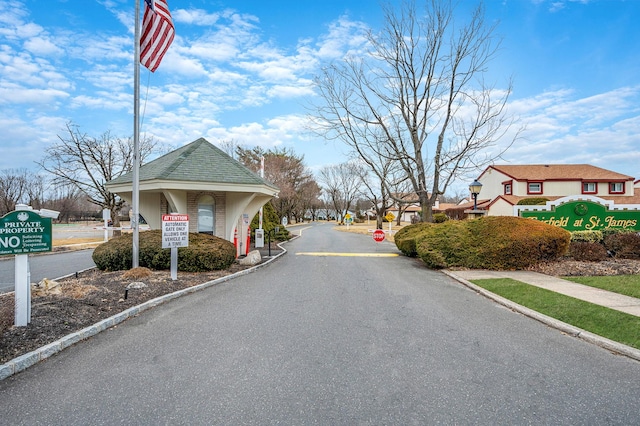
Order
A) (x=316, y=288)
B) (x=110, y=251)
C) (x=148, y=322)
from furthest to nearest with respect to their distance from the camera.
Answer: (x=110, y=251)
(x=316, y=288)
(x=148, y=322)

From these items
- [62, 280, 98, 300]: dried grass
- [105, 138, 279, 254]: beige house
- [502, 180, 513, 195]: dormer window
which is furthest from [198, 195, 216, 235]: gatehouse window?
[502, 180, 513, 195]: dormer window

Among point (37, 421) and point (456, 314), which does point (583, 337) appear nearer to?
point (456, 314)

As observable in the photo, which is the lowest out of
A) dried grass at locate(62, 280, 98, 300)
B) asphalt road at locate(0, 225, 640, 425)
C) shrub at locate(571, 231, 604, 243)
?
asphalt road at locate(0, 225, 640, 425)

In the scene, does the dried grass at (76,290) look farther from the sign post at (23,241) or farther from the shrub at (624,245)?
the shrub at (624,245)

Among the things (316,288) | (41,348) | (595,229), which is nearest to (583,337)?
(316,288)

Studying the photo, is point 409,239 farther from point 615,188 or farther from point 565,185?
point 615,188

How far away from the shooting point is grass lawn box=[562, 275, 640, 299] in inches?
313

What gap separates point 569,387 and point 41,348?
243 inches

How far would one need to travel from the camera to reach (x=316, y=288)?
9.11 metres

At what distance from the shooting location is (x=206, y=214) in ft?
46.5

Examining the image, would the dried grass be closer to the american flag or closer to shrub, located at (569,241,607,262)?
the american flag

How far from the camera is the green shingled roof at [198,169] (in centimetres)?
1234

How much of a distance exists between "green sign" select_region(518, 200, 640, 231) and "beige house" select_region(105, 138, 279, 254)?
37.3 feet

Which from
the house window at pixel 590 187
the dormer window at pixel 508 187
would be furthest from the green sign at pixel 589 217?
the house window at pixel 590 187
